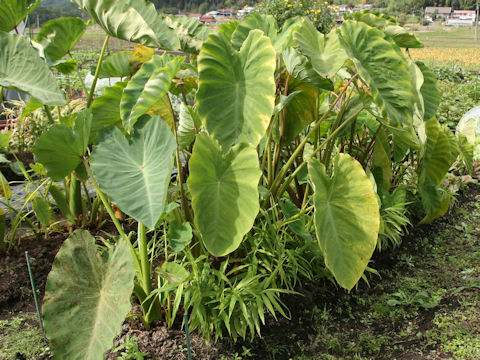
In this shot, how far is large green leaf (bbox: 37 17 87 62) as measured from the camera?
6.00 feet

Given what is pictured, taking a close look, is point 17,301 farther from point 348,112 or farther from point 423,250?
point 423,250

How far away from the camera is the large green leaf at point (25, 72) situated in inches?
50.1

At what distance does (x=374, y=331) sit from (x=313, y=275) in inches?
12.6

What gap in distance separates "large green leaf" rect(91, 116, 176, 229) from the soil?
1.88ft

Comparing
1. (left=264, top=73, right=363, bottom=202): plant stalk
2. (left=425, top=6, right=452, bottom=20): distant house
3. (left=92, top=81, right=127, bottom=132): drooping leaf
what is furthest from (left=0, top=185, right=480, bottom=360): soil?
(left=425, top=6, right=452, bottom=20): distant house

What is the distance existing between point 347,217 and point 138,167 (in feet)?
2.28

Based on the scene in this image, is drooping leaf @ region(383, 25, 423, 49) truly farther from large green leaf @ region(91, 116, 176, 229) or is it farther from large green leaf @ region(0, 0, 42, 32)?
large green leaf @ region(0, 0, 42, 32)

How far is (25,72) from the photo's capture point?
1.35 metres

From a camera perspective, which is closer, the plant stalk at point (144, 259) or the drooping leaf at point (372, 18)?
the plant stalk at point (144, 259)

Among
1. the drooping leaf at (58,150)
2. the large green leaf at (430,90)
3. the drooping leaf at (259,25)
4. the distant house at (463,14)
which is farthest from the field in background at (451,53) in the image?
the distant house at (463,14)

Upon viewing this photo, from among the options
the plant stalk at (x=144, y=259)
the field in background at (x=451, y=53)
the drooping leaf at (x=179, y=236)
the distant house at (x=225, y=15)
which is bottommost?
the distant house at (x=225, y=15)

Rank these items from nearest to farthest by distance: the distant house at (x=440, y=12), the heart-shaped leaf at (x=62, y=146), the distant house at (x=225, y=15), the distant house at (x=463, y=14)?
the heart-shaped leaf at (x=62, y=146)
the distant house at (x=225, y=15)
the distant house at (x=463, y=14)
the distant house at (x=440, y=12)

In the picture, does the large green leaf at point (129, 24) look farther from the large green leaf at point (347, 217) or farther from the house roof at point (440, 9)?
the house roof at point (440, 9)

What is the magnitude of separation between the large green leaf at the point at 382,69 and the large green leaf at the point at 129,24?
55cm
